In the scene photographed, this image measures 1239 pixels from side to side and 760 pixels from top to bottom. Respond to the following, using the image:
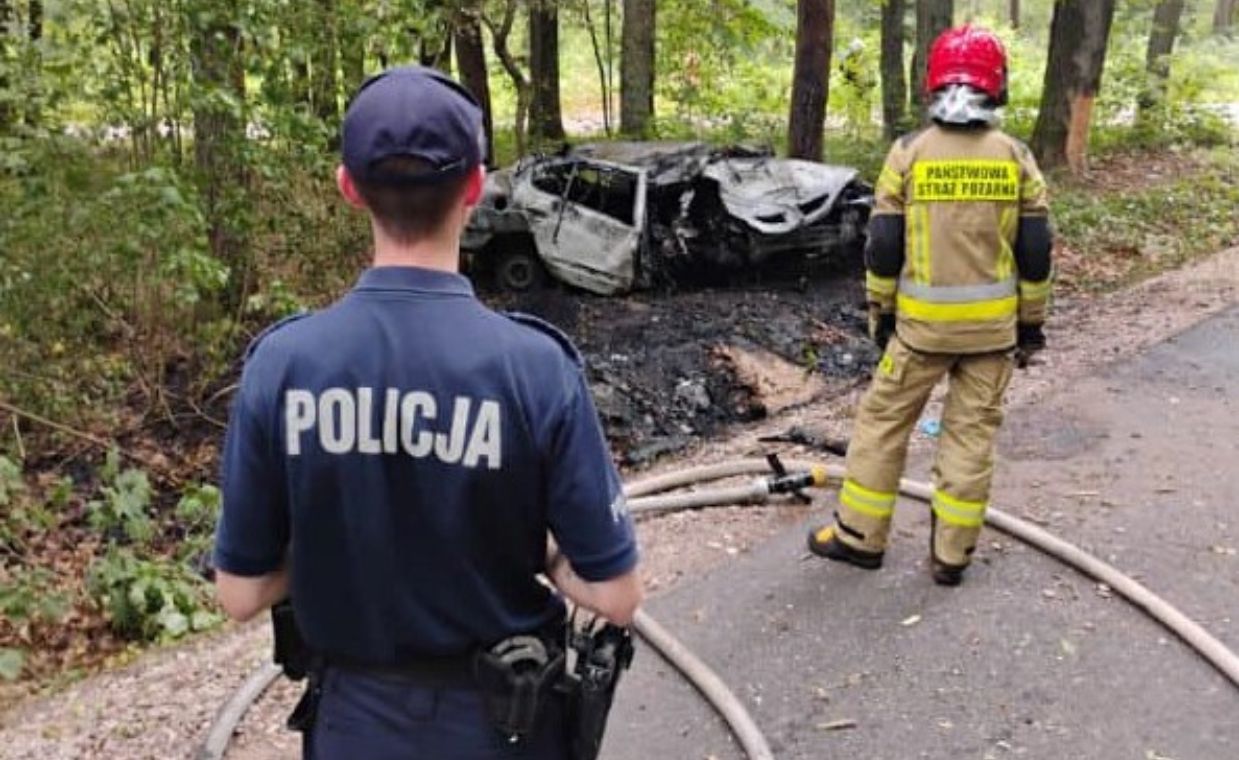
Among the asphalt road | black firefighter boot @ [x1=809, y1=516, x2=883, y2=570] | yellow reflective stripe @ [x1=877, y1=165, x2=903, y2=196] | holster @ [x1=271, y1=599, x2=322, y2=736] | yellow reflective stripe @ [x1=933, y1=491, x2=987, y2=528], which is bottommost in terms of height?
the asphalt road

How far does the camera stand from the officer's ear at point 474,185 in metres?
1.74

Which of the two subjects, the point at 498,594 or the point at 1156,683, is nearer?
the point at 498,594

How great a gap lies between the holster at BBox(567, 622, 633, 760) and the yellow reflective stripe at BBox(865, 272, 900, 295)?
265cm

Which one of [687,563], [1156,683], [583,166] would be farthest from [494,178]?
[1156,683]

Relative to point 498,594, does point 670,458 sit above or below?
below

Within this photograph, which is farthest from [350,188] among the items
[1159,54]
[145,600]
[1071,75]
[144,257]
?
[1159,54]

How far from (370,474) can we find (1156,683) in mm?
3172

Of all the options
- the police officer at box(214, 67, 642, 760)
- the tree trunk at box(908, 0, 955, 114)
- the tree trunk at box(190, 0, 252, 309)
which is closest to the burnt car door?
the tree trunk at box(190, 0, 252, 309)

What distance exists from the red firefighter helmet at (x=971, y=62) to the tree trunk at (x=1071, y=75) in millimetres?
10412

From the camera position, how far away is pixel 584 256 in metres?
10.4

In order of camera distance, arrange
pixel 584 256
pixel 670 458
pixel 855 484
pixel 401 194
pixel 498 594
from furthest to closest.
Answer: pixel 584 256 → pixel 670 458 → pixel 855 484 → pixel 498 594 → pixel 401 194

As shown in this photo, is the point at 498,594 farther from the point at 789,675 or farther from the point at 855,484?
the point at 855,484

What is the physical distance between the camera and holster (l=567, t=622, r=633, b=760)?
1987 millimetres

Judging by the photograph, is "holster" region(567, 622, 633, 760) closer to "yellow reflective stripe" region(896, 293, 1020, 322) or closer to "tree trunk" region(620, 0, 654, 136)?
"yellow reflective stripe" region(896, 293, 1020, 322)
